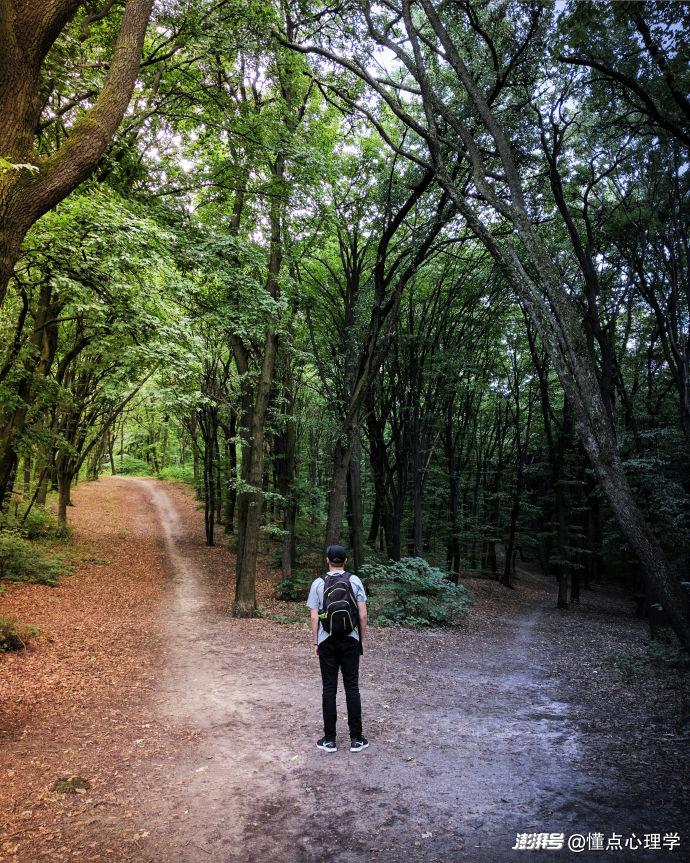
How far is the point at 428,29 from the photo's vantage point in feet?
28.1

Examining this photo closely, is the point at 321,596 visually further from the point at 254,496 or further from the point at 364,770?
the point at 254,496

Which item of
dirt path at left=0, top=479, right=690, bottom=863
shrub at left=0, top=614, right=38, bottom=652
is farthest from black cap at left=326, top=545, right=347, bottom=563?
shrub at left=0, top=614, right=38, bottom=652

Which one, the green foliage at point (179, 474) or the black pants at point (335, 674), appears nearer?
the black pants at point (335, 674)

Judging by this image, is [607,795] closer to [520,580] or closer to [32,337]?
[32,337]

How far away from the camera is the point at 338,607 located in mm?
4285

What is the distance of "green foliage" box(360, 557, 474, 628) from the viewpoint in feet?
38.0

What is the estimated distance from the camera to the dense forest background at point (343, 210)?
16.4 feet

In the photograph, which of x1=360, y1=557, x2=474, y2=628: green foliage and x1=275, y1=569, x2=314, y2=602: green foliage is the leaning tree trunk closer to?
x1=275, y1=569, x2=314, y2=602: green foliage

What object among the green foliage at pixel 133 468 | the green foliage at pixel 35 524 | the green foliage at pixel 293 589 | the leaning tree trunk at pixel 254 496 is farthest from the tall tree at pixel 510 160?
the green foliage at pixel 133 468

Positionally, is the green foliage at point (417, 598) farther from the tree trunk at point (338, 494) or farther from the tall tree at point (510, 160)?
the tall tree at point (510, 160)

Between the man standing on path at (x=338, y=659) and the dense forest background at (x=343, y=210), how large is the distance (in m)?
2.78

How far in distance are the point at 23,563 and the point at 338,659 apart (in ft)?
37.0

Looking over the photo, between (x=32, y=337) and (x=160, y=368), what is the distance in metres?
3.95

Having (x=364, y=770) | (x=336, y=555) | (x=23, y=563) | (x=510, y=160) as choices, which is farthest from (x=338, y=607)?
(x=23, y=563)
